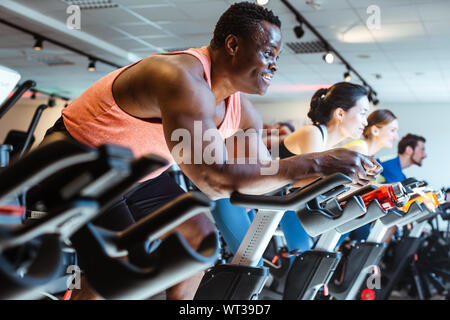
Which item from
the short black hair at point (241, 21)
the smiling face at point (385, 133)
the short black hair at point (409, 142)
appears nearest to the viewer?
the short black hair at point (241, 21)

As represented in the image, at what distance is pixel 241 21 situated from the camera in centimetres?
148

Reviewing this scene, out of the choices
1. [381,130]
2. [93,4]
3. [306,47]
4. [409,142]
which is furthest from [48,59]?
[381,130]

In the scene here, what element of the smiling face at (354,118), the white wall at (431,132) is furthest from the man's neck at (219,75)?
the white wall at (431,132)

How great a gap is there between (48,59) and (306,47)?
4545 mm

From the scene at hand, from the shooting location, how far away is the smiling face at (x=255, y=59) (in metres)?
1.44

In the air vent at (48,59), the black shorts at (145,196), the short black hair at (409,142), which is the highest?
the black shorts at (145,196)

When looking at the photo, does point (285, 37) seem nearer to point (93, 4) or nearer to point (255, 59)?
point (93, 4)

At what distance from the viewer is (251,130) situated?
172 centimetres

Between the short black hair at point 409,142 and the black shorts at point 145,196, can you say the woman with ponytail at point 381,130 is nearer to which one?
the short black hair at point 409,142

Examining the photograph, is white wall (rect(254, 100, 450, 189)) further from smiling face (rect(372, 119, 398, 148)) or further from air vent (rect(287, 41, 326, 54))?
smiling face (rect(372, 119, 398, 148))

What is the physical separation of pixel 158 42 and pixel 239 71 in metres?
6.27

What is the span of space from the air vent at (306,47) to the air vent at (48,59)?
404 centimetres

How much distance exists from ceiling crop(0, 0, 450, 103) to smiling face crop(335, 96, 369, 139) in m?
2.91
